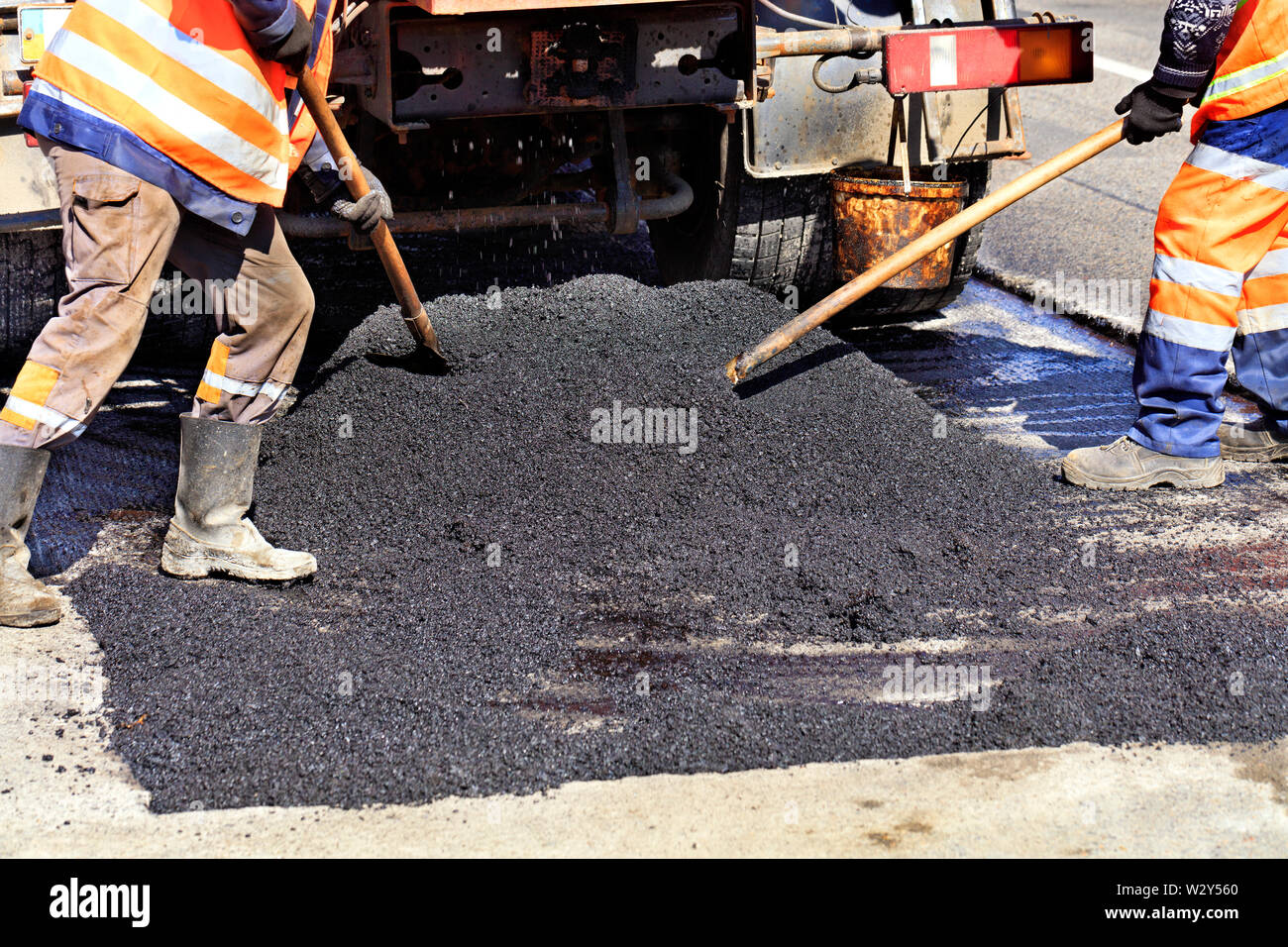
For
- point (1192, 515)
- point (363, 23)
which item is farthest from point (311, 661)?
point (1192, 515)

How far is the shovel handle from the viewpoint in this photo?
9.77 ft

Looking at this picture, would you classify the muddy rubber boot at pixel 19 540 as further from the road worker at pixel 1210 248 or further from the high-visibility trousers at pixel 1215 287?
the high-visibility trousers at pixel 1215 287

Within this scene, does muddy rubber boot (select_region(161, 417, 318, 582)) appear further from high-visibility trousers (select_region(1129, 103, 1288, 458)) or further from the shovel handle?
high-visibility trousers (select_region(1129, 103, 1288, 458))

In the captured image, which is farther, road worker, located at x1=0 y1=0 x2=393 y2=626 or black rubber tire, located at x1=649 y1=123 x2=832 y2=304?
black rubber tire, located at x1=649 y1=123 x2=832 y2=304

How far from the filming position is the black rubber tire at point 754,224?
4.29m

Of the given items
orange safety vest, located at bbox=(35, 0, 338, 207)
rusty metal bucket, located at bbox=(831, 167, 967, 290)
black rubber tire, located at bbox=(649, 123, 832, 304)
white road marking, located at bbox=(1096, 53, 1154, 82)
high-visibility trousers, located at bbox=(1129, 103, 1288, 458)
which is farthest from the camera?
white road marking, located at bbox=(1096, 53, 1154, 82)

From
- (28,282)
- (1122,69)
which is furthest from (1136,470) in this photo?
(1122,69)

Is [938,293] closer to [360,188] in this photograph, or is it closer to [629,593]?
[629,593]

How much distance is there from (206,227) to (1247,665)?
7.95ft

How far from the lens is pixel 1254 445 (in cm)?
389

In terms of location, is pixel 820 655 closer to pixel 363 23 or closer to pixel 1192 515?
pixel 1192 515

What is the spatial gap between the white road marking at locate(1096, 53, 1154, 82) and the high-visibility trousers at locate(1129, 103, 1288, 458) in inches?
209

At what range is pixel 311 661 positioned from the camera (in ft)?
9.00

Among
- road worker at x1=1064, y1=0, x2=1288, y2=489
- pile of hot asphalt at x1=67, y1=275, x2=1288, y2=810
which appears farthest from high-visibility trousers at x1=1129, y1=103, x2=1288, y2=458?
pile of hot asphalt at x1=67, y1=275, x2=1288, y2=810
